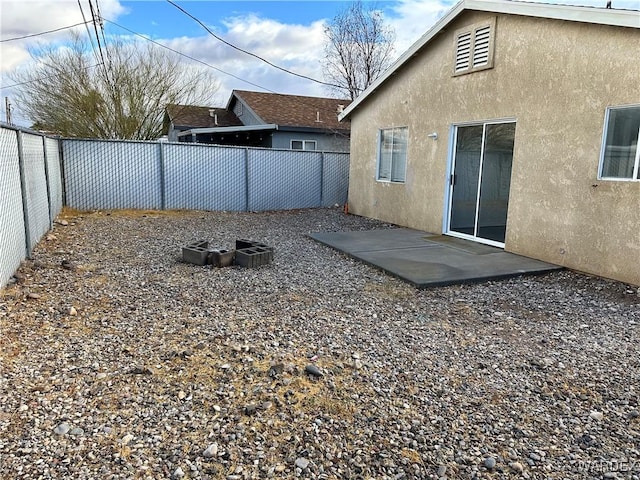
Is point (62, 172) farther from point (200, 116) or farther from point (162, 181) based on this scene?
point (200, 116)

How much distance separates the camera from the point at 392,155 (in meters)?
10.2

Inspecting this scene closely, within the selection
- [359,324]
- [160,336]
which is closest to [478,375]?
[359,324]

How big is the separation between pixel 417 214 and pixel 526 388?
658 cm

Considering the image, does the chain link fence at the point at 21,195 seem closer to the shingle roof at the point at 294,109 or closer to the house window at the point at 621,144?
the house window at the point at 621,144

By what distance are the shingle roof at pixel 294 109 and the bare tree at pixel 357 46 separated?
9.00 ft

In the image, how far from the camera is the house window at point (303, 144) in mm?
16853

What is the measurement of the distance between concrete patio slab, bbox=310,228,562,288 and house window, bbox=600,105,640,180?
1.50 metres

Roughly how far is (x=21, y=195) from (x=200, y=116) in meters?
14.6

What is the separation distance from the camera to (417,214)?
9.35m

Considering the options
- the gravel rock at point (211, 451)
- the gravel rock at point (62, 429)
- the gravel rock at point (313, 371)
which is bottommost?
the gravel rock at point (211, 451)

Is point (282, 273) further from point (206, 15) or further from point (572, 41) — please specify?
point (206, 15)

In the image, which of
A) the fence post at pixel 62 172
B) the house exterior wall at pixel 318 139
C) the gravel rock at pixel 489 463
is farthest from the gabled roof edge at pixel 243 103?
the gravel rock at pixel 489 463

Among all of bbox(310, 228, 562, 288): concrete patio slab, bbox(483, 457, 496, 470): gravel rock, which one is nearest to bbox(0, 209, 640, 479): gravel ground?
bbox(483, 457, 496, 470): gravel rock

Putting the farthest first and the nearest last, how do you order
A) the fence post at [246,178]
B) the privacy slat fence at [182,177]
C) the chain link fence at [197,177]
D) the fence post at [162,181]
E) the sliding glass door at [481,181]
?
the fence post at [246,178]
the fence post at [162,181]
the chain link fence at [197,177]
the privacy slat fence at [182,177]
the sliding glass door at [481,181]
